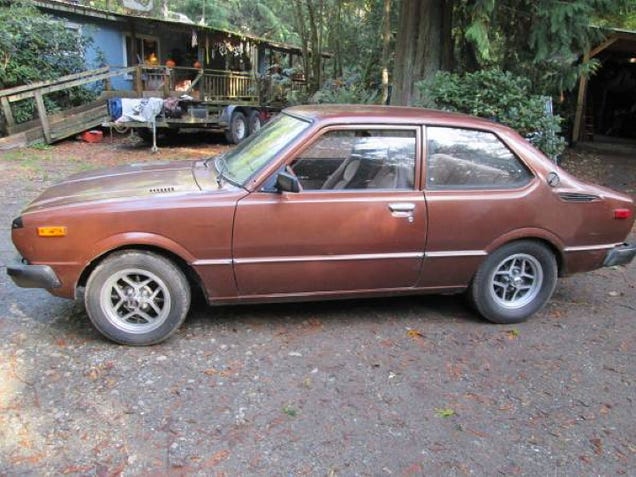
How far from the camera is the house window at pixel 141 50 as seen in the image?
18691 millimetres

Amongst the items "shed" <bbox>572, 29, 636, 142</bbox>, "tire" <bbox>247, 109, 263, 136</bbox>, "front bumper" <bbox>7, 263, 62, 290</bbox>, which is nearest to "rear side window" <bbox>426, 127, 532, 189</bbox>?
"front bumper" <bbox>7, 263, 62, 290</bbox>

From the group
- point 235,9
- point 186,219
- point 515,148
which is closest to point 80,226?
point 186,219

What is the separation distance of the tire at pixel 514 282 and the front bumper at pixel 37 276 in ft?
10.0

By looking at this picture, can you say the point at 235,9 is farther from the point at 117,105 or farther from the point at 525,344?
the point at 525,344

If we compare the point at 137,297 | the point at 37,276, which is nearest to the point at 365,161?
the point at 137,297

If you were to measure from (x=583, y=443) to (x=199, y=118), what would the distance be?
43.9ft

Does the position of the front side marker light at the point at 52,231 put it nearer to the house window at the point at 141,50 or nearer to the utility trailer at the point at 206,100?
the utility trailer at the point at 206,100

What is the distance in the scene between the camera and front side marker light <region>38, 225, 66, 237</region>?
3742 millimetres

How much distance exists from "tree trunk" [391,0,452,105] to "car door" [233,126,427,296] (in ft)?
18.5

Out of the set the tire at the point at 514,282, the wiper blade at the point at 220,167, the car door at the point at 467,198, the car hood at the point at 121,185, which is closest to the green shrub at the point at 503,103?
the car door at the point at 467,198

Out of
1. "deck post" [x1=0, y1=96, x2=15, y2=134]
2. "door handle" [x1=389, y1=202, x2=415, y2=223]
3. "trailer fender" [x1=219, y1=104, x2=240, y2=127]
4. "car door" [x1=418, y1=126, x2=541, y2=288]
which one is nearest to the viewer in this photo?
"door handle" [x1=389, y1=202, x2=415, y2=223]

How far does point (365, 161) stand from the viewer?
436cm

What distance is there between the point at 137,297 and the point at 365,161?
1918mm

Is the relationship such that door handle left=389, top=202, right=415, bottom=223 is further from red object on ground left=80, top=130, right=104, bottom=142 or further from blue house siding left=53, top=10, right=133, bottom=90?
blue house siding left=53, top=10, right=133, bottom=90
